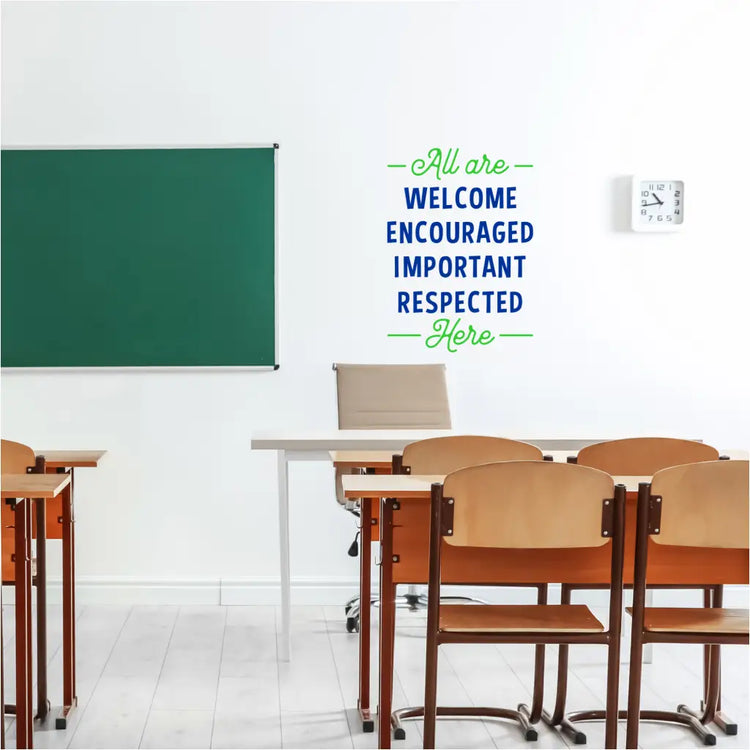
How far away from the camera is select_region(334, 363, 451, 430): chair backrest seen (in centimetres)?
401

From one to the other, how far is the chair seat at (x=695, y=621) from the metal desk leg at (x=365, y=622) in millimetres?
770

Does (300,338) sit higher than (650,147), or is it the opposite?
(650,147)

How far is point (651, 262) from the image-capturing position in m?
4.34

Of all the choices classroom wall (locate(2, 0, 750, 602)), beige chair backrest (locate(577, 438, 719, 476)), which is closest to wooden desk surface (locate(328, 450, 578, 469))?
beige chair backrest (locate(577, 438, 719, 476))

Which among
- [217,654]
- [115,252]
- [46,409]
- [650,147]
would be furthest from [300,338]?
[650,147]

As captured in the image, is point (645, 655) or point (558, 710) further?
point (645, 655)

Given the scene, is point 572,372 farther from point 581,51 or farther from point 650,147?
point 581,51

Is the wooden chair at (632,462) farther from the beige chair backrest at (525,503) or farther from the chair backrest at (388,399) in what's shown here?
the chair backrest at (388,399)

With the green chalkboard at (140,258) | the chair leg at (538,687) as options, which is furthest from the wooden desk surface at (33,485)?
the green chalkboard at (140,258)

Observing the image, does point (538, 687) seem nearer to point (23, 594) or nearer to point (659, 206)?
point (23, 594)

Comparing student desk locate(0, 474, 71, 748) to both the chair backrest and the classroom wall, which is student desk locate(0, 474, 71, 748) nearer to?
the chair backrest

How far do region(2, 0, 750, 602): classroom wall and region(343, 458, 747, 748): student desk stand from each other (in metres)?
1.90

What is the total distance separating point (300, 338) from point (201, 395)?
54 cm

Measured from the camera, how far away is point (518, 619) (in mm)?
2279
